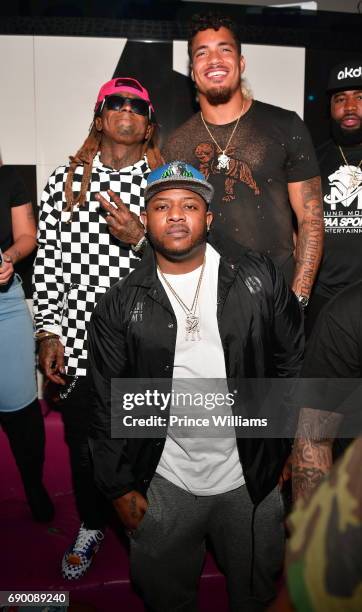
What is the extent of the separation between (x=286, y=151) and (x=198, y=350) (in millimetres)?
886

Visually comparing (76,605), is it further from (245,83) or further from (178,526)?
(245,83)

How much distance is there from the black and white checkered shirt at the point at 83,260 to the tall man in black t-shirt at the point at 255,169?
0.91 ft

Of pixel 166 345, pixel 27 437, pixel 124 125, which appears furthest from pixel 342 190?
pixel 27 437

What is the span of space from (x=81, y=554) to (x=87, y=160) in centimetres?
140

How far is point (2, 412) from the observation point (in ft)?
7.01

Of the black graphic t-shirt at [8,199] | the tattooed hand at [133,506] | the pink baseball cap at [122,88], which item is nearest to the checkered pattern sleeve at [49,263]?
the black graphic t-shirt at [8,199]

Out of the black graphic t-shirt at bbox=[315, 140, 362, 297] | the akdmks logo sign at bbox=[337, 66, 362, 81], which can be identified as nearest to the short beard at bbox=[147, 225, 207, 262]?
the black graphic t-shirt at bbox=[315, 140, 362, 297]

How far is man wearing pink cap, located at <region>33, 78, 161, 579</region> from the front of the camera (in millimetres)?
2006

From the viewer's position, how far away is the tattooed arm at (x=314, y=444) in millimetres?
1304

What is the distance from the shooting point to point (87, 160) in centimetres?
207

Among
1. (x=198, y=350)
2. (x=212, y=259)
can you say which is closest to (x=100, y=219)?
(x=212, y=259)

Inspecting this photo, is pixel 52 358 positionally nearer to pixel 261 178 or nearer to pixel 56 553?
pixel 56 553
